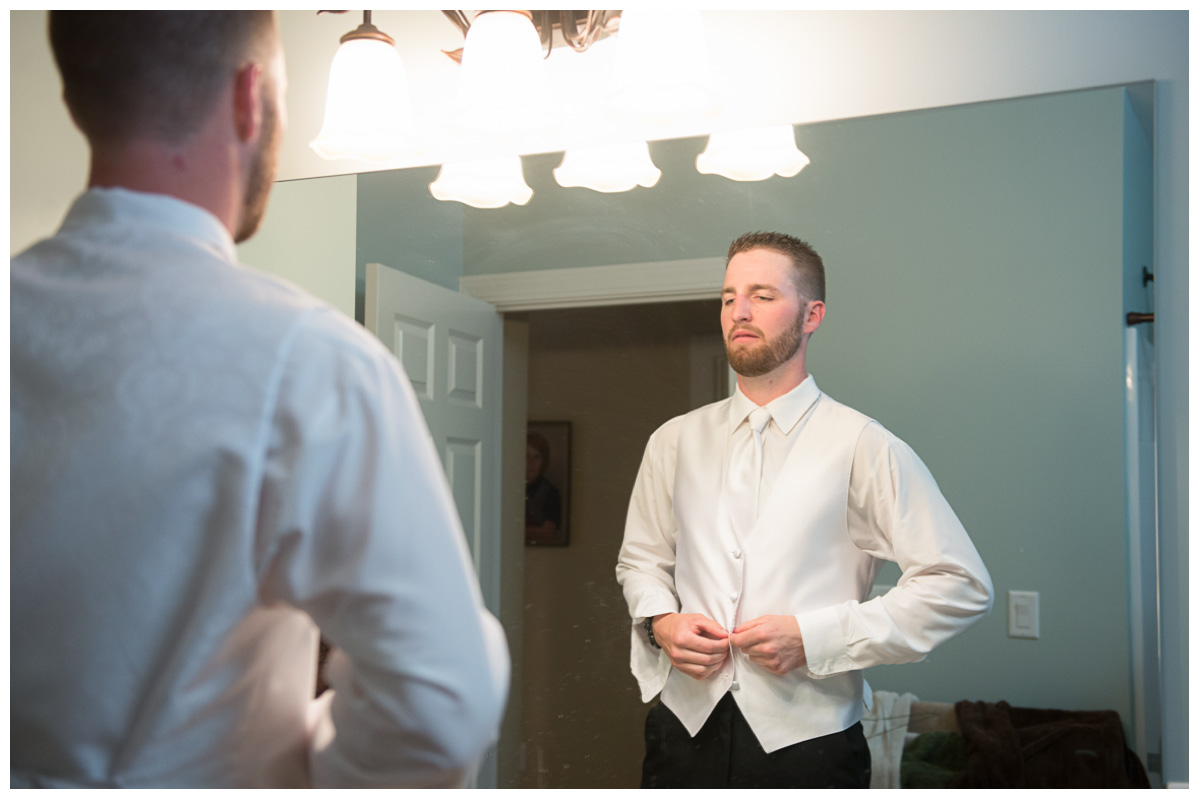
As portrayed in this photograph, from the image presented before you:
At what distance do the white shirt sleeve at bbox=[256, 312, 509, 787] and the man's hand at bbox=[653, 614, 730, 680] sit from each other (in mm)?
394

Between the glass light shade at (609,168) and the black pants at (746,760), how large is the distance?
0.58m

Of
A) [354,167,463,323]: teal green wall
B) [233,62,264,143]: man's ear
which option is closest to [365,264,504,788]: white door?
[354,167,463,323]: teal green wall

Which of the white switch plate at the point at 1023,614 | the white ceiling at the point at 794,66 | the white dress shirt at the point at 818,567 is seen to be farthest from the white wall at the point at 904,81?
the white dress shirt at the point at 818,567

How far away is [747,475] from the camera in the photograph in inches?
37.2

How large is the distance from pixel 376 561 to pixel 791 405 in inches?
21.1

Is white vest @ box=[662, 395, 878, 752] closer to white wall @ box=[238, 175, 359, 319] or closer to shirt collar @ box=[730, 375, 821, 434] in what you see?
shirt collar @ box=[730, 375, 821, 434]

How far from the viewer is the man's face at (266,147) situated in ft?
2.37

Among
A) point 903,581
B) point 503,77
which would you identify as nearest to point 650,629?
point 903,581

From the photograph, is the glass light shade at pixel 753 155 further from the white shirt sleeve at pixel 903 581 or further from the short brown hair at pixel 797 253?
the white shirt sleeve at pixel 903 581

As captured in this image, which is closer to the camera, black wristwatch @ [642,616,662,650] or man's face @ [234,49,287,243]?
man's face @ [234,49,287,243]

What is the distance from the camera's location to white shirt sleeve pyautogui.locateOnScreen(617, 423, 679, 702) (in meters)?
0.96

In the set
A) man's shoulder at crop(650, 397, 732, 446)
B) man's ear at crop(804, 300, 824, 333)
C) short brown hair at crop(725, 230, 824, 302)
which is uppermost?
short brown hair at crop(725, 230, 824, 302)

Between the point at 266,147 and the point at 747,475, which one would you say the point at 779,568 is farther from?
the point at 266,147

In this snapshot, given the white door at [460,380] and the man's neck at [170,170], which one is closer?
the man's neck at [170,170]
